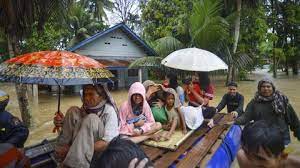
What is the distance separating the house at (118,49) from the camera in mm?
17859

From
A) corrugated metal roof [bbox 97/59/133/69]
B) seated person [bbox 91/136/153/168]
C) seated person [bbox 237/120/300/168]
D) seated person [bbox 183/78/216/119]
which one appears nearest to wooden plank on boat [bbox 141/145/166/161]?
seated person [bbox 183/78/216/119]

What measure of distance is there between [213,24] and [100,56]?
8415 millimetres

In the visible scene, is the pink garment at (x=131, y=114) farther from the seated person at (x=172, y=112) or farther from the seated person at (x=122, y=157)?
the seated person at (x=122, y=157)

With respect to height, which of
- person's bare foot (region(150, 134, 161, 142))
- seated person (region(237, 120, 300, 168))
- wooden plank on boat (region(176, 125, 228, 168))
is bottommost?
wooden plank on boat (region(176, 125, 228, 168))

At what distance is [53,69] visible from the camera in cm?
309

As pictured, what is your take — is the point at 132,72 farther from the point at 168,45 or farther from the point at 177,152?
the point at 177,152

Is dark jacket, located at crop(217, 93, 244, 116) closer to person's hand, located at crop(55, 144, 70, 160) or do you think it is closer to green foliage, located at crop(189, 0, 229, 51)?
person's hand, located at crop(55, 144, 70, 160)

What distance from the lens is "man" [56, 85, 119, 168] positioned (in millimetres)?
3061

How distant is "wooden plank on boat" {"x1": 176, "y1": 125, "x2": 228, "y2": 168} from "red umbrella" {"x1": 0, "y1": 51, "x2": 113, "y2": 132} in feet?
4.88

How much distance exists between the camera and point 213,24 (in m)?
13.6

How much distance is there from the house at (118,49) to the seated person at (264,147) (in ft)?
51.4

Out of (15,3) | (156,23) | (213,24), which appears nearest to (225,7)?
(213,24)

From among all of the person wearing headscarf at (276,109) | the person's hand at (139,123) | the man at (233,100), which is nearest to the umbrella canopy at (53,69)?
the person's hand at (139,123)

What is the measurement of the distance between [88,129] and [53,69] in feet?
2.55
